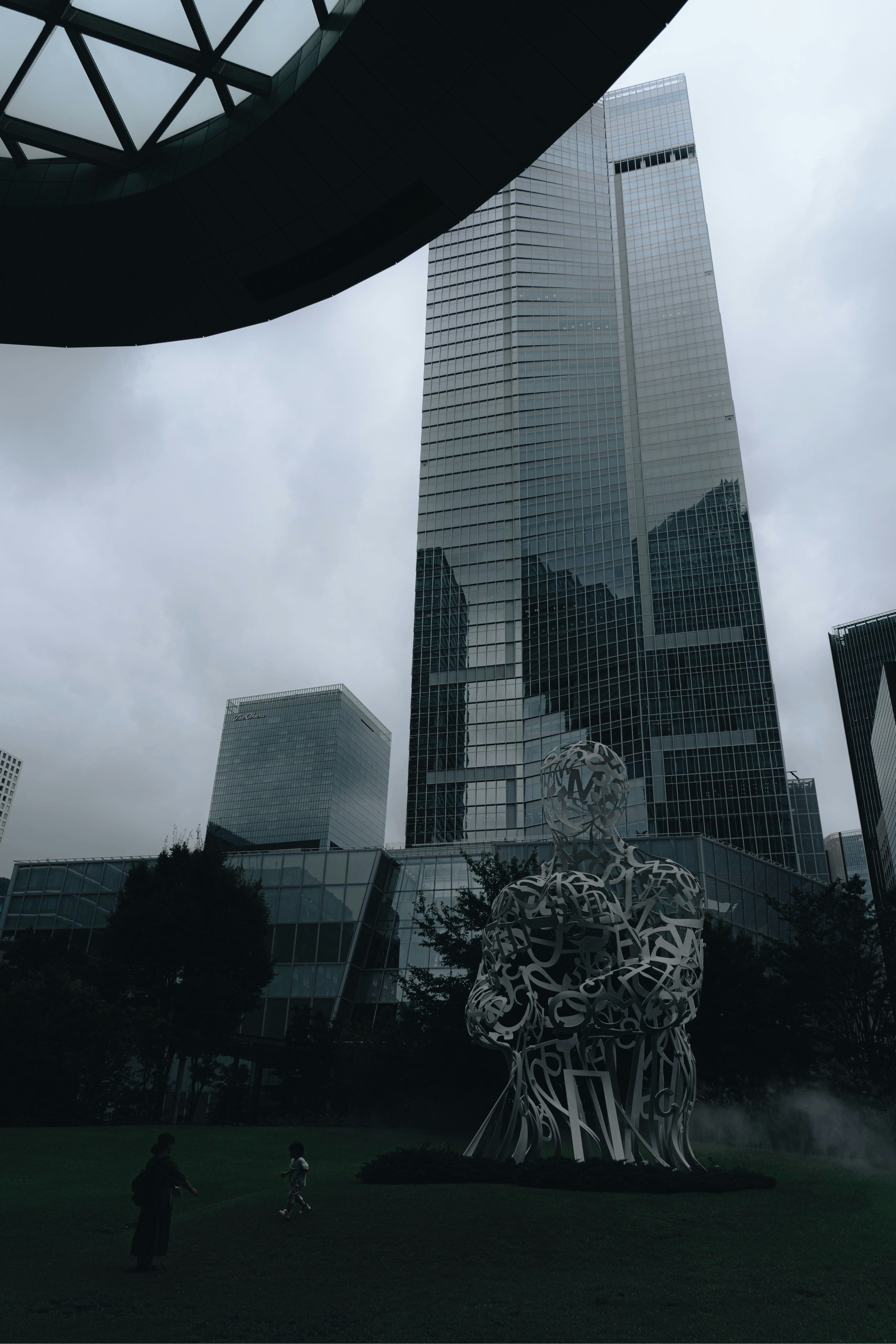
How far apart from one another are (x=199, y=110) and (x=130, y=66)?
85 centimetres

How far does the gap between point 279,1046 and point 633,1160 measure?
89.1 feet

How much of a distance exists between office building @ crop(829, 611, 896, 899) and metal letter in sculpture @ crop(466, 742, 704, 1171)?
109662mm

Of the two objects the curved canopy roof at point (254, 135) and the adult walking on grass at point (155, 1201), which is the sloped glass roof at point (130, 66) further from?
the adult walking on grass at point (155, 1201)

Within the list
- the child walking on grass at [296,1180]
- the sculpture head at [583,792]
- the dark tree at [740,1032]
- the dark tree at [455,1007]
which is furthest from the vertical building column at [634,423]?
the child walking on grass at [296,1180]

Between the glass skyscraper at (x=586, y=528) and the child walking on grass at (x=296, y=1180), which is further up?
the glass skyscraper at (x=586, y=528)

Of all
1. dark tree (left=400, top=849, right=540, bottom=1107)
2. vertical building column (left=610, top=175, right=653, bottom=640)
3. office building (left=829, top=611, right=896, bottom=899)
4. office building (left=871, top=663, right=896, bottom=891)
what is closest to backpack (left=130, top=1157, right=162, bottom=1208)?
dark tree (left=400, top=849, right=540, bottom=1107)

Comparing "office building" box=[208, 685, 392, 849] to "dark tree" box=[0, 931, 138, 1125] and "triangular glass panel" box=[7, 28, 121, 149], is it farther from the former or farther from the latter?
"triangular glass panel" box=[7, 28, 121, 149]

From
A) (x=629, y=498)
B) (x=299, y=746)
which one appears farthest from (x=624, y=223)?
(x=299, y=746)

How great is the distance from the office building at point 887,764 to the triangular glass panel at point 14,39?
87485 millimetres

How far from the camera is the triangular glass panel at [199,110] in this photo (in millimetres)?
10578

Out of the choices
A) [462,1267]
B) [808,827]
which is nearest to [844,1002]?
[462,1267]

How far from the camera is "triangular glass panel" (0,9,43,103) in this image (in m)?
9.98

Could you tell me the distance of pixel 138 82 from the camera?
34.5 feet

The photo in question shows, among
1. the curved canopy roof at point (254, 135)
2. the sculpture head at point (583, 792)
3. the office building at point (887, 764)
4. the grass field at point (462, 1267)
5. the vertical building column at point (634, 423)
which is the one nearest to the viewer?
the grass field at point (462, 1267)
